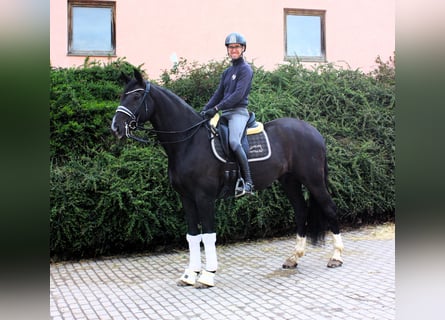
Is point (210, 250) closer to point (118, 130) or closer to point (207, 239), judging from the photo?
point (207, 239)

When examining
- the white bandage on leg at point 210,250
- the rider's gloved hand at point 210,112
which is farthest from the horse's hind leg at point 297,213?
the rider's gloved hand at point 210,112

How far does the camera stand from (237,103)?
5.25 meters

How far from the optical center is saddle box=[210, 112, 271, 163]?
5203 millimetres

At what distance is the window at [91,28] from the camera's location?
31.2 feet

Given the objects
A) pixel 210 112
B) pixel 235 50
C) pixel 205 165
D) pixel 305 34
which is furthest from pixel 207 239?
pixel 305 34

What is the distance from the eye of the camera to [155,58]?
9.77m

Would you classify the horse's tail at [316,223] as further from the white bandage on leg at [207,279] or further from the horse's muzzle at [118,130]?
the horse's muzzle at [118,130]

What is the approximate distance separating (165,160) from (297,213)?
7.89 feet

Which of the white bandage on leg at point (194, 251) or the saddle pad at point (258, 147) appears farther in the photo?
the saddle pad at point (258, 147)

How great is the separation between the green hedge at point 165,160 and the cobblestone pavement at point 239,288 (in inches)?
19.4
